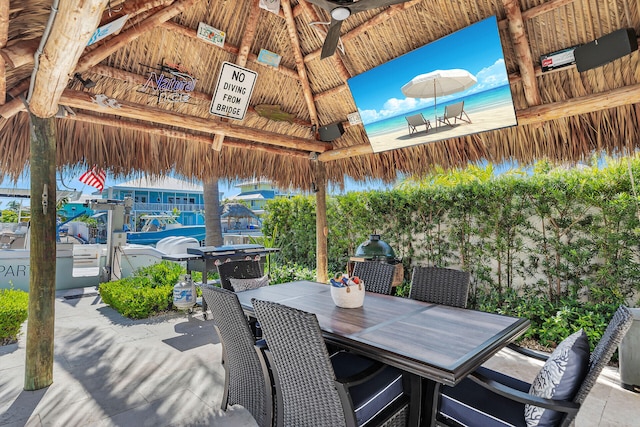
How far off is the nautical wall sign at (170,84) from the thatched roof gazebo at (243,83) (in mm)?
14

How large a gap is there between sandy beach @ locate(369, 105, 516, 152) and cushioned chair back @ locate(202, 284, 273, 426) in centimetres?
309

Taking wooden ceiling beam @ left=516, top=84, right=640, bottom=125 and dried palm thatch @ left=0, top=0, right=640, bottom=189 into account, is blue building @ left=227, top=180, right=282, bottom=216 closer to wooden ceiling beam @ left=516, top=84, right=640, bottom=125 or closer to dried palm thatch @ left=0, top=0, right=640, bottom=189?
dried palm thatch @ left=0, top=0, right=640, bottom=189

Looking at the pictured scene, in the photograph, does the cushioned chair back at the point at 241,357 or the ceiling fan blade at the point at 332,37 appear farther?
the ceiling fan blade at the point at 332,37

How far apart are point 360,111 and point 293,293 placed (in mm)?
2584

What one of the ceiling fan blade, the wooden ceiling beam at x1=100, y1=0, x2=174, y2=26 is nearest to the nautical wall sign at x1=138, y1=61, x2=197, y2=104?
the wooden ceiling beam at x1=100, y1=0, x2=174, y2=26

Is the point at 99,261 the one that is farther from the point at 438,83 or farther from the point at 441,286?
the point at 438,83

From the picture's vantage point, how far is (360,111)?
4410 millimetres

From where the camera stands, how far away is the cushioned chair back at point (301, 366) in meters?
1.60

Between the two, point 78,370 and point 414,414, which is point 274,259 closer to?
point 78,370

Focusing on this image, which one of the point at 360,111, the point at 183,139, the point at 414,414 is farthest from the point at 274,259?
the point at 414,414

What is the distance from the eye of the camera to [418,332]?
199 centimetres

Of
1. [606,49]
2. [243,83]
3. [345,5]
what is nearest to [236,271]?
[243,83]

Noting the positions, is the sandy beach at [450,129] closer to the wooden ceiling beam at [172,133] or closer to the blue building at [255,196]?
the wooden ceiling beam at [172,133]

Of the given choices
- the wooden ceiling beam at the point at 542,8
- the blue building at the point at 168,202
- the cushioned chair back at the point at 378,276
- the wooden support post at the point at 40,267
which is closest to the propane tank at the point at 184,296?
the wooden support post at the point at 40,267
